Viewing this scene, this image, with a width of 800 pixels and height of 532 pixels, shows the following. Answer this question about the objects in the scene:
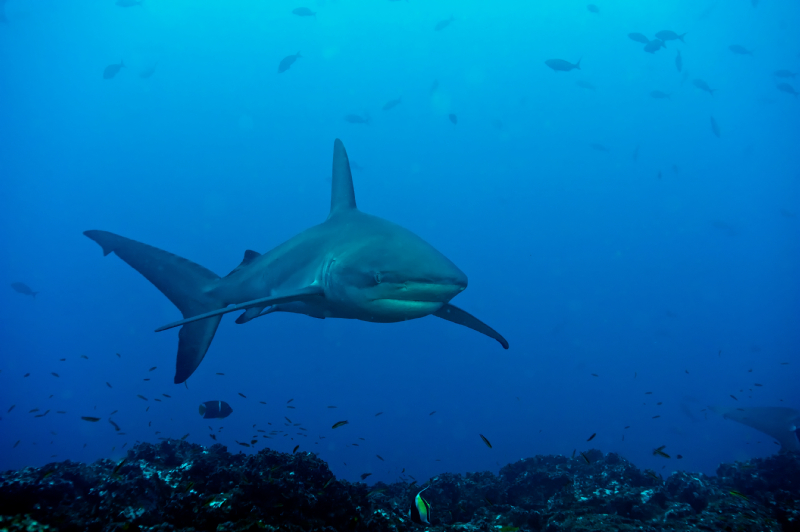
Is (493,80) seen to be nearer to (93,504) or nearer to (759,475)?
(759,475)

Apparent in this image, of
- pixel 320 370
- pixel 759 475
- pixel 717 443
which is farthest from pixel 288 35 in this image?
pixel 717 443

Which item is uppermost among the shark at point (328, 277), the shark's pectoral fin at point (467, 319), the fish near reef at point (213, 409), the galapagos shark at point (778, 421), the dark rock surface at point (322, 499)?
the shark at point (328, 277)

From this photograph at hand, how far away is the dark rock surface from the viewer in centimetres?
316

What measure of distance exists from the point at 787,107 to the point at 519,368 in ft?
206

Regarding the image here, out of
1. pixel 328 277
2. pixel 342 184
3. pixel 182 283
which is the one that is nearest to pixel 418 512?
pixel 328 277

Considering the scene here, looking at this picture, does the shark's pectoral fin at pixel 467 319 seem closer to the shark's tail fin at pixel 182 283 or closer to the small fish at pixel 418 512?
the small fish at pixel 418 512

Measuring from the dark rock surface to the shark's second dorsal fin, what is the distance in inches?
136

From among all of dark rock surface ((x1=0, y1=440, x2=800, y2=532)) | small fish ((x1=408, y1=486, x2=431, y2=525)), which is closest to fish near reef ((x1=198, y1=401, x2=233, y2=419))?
dark rock surface ((x1=0, y1=440, x2=800, y2=532))

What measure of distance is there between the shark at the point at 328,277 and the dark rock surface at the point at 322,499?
4.95ft

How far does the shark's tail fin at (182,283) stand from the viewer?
15.8ft

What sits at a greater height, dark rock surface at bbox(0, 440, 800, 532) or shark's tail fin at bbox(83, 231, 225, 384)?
shark's tail fin at bbox(83, 231, 225, 384)

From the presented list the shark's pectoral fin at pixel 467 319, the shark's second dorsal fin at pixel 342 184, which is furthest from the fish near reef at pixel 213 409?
the shark's pectoral fin at pixel 467 319

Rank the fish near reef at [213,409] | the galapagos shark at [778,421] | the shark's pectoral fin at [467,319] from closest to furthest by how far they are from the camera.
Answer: the shark's pectoral fin at [467,319]
the fish near reef at [213,409]
the galapagos shark at [778,421]

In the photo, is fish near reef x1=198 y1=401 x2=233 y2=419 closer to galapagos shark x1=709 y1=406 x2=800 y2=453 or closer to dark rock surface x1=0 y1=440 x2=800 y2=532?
dark rock surface x1=0 y1=440 x2=800 y2=532
